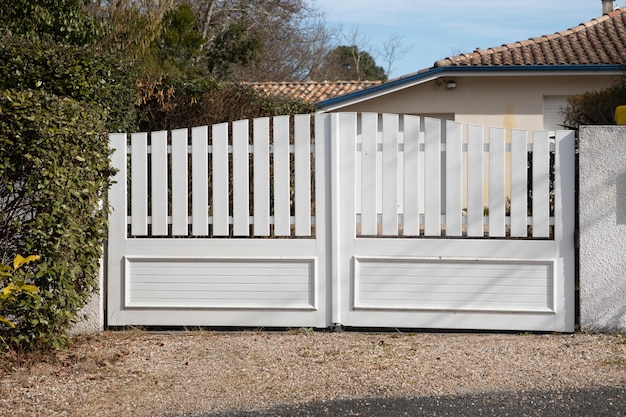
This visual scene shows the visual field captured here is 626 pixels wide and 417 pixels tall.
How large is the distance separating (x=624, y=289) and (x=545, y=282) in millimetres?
638

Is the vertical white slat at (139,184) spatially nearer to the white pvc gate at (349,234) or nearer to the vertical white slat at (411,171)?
the white pvc gate at (349,234)

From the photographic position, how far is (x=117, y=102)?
7453 mm

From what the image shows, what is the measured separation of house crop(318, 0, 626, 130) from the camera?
16.7 meters

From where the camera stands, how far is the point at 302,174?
689 centimetres

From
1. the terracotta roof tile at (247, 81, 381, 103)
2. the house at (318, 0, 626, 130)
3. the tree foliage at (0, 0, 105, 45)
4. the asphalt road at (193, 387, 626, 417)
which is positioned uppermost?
the terracotta roof tile at (247, 81, 381, 103)

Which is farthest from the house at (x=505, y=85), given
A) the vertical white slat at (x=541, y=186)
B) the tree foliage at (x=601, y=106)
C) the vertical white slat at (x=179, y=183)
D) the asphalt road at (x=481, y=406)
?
the asphalt road at (x=481, y=406)

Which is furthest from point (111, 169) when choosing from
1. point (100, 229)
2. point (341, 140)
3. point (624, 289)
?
point (624, 289)

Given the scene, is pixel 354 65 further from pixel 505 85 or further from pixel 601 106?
pixel 601 106

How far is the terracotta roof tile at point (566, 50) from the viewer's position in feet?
55.3

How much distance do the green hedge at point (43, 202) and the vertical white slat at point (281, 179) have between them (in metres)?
1.55

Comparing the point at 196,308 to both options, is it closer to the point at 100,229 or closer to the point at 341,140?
the point at 100,229

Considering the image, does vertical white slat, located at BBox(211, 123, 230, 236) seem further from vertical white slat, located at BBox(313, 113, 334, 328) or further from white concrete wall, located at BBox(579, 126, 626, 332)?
white concrete wall, located at BBox(579, 126, 626, 332)

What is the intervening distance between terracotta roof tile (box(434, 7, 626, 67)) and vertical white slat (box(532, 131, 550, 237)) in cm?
1043

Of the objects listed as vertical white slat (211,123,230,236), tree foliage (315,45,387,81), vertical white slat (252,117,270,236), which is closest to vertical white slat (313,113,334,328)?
vertical white slat (252,117,270,236)
